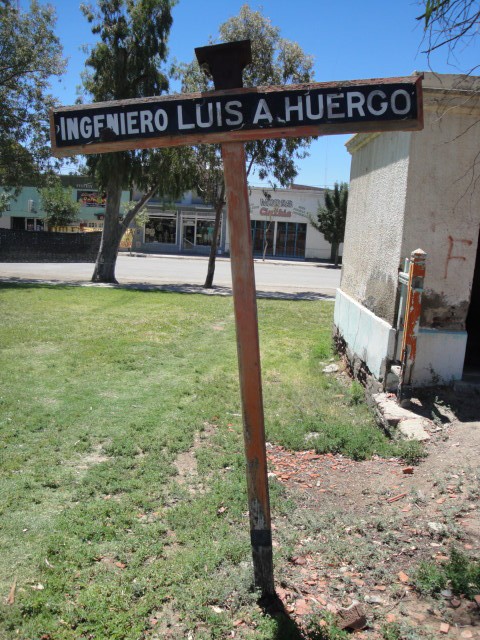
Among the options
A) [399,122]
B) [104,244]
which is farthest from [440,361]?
[104,244]

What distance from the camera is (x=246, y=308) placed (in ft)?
9.96

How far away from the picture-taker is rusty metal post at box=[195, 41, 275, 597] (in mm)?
2979

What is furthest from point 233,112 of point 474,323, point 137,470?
point 474,323

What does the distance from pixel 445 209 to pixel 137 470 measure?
4.11m

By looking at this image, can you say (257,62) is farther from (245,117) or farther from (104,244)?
(245,117)

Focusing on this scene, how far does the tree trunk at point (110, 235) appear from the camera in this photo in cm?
2067

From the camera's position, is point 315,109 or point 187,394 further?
point 187,394

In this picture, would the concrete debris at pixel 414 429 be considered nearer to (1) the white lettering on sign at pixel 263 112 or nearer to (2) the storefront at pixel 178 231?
(1) the white lettering on sign at pixel 263 112

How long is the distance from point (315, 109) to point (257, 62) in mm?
17071

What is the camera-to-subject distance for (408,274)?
5.84 meters

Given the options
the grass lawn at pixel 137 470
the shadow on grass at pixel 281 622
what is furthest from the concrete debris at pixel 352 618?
the grass lawn at pixel 137 470

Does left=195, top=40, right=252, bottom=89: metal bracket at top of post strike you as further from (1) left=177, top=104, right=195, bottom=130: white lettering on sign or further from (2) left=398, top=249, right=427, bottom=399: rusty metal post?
(2) left=398, top=249, right=427, bottom=399: rusty metal post

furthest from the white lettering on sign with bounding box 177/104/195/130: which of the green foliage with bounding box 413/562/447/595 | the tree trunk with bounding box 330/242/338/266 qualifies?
the tree trunk with bounding box 330/242/338/266

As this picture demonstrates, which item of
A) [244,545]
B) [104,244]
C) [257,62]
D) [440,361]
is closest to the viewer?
[244,545]
